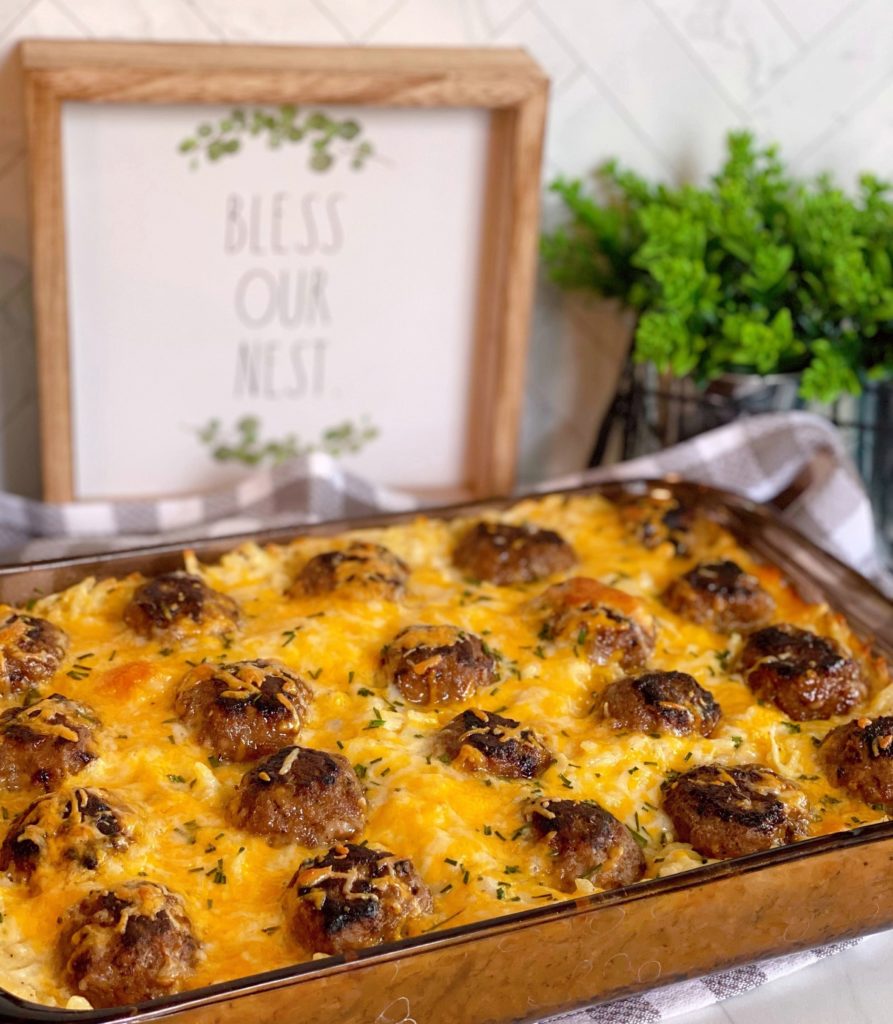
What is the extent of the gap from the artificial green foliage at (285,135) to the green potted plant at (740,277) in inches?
20.7

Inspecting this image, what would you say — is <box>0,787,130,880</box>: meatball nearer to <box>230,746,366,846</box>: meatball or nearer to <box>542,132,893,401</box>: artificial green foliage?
<box>230,746,366,846</box>: meatball

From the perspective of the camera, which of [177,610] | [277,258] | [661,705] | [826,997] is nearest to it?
[826,997]

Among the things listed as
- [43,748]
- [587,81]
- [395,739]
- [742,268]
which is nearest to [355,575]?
[395,739]

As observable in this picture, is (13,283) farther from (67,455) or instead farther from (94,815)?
(94,815)

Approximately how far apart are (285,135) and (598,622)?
1299 millimetres

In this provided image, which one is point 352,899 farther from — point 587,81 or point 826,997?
point 587,81

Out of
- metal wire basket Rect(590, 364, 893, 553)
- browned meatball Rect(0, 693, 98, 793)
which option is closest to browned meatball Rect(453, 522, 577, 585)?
metal wire basket Rect(590, 364, 893, 553)

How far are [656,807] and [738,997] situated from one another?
31 centimetres

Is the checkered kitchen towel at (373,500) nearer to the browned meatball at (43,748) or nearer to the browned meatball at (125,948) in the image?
the browned meatball at (43,748)

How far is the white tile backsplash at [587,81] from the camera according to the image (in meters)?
3.05

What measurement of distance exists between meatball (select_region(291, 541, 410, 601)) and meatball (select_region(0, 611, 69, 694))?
467mm

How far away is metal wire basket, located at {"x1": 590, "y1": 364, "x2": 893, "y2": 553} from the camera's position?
3.37 m

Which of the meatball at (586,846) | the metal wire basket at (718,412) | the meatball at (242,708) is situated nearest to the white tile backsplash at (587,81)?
the metal wire basket at (718,412)

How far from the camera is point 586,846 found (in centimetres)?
200
